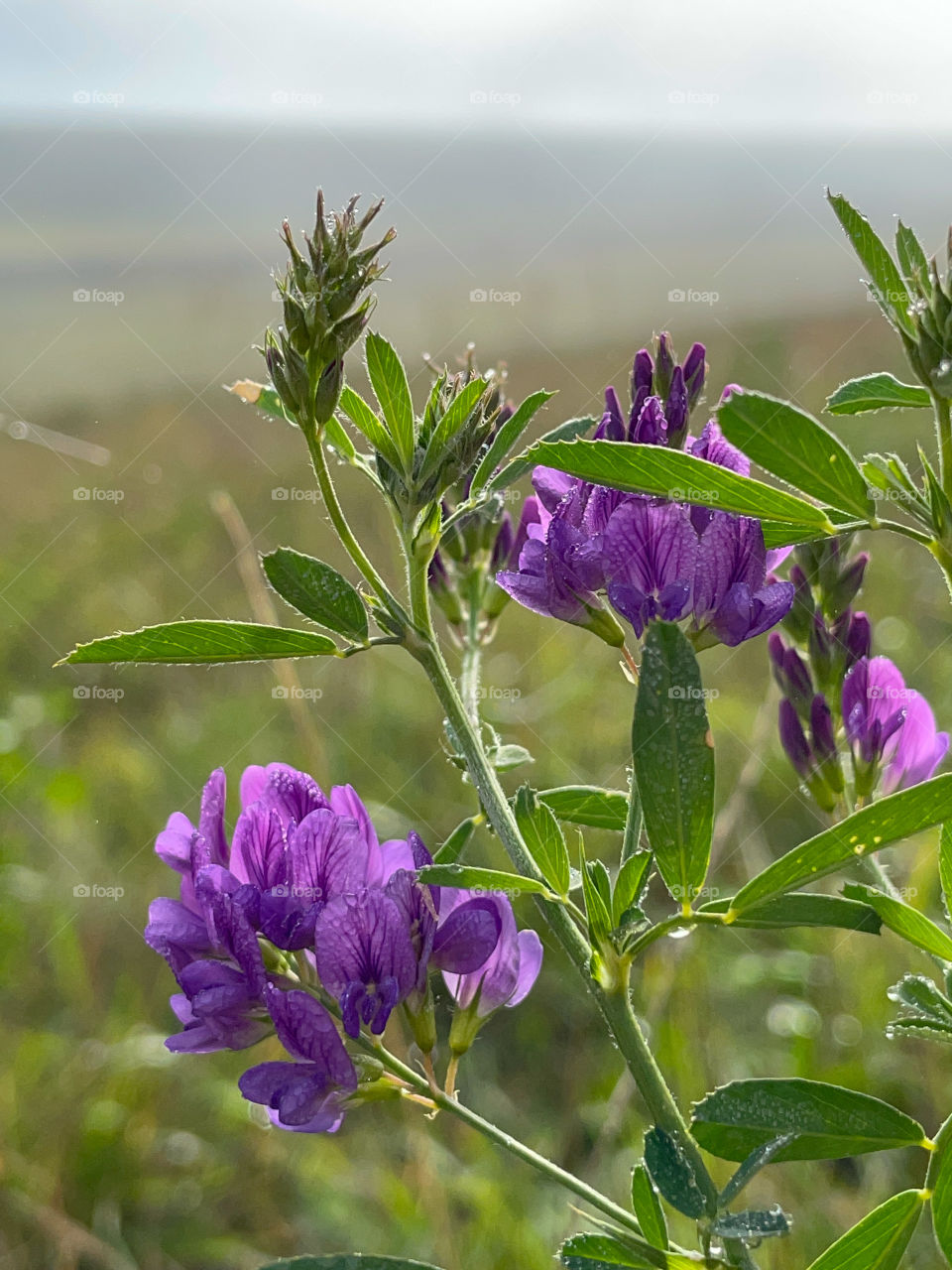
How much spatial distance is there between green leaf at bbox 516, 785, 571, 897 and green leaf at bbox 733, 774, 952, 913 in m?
0.09

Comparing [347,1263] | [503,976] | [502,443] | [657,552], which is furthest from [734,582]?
[347,1263]

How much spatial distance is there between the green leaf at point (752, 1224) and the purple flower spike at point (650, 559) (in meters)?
0.30

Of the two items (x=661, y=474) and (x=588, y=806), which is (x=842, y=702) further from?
(x=661, y=474)

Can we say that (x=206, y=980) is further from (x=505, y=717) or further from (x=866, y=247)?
(x=505, y=717)

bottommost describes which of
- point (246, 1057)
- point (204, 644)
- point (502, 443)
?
point (246, 1057)

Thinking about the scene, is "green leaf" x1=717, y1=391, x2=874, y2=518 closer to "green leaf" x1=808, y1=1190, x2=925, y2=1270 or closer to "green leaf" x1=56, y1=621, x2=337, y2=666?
"green leaf" x1=56, y1=621, x2=337, y2=666

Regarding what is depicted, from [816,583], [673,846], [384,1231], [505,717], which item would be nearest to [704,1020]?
[384,1231]

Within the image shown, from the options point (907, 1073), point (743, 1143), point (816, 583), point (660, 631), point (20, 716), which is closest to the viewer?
point (660, 631)

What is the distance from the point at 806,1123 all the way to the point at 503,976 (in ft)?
0.65

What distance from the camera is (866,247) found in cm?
65

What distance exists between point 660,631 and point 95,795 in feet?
7.14

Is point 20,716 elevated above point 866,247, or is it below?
below

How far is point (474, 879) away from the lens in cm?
59

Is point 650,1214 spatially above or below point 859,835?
below
